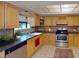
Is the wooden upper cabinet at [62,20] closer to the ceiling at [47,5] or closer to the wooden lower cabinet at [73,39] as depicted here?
the wooden lower cabinet at [73,39]

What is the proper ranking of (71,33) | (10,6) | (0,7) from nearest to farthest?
(0,7) < (10,6) < (71,33)

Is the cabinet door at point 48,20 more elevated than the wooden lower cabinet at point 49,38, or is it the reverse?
the cabinet door at point 48,20

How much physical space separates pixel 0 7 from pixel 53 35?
6443 mm

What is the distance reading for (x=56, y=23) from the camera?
34.9 ft

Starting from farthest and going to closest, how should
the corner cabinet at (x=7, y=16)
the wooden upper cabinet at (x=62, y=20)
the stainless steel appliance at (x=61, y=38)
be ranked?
the wooden upper cabinet at (x=62, y=20), the stainless steel appliance at (x=61, y=38), the corner cabinet at (x=7, y=16)

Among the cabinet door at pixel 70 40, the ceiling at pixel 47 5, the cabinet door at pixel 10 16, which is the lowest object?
the cabinet door at pixel 70 40

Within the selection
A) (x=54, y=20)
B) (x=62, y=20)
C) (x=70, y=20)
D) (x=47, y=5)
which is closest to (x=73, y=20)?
(x=70, y=20)

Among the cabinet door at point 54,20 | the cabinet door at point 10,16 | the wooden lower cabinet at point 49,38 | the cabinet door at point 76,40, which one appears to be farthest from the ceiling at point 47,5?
the cabinet door at point 54,20

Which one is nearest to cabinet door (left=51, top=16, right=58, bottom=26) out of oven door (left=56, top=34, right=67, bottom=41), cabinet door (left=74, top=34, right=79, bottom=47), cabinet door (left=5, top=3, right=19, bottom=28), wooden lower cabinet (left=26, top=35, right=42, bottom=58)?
oven door (left=56, top=34, right=67, bottom=41)

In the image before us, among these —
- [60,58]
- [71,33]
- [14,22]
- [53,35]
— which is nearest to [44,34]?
[53,35]

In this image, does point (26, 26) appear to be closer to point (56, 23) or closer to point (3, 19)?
point (56, 23)

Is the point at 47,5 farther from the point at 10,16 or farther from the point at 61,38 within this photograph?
Answer: the point at 61,38

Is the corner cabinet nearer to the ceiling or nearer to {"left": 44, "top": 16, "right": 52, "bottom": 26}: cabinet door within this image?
the ceiling

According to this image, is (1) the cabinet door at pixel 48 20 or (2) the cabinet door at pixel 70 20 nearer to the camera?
(2) the cabinet door at pixel 70 20
